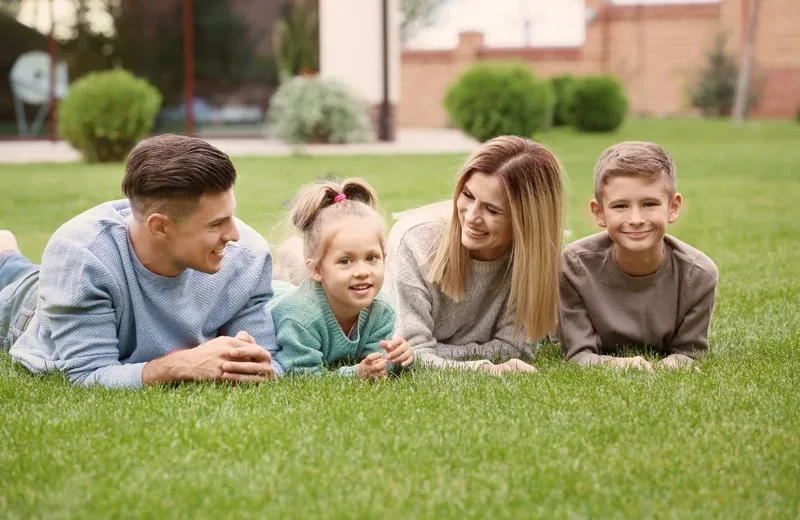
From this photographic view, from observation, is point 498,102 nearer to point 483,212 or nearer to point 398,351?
point 483,212

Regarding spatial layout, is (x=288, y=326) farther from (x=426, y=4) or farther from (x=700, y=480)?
(x=426, y=4)

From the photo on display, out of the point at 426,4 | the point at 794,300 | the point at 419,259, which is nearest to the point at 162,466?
the point at 419,259

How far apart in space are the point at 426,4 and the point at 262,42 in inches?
1258

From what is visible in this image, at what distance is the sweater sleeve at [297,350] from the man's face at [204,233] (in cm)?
55

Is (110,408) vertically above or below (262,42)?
below

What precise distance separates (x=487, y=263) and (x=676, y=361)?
0.94 meters

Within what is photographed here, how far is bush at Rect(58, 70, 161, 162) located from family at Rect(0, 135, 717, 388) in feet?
37.9

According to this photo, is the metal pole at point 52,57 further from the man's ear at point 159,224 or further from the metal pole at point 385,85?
the man's ear at point 159,224

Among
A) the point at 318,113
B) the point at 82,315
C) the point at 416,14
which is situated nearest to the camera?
the point at 82,315

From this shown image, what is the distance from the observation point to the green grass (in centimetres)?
275

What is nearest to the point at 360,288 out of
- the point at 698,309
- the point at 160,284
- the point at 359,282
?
the point at 359,282

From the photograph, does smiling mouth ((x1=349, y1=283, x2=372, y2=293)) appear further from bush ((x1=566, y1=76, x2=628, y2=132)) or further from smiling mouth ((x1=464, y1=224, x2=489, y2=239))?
bush ((x1=566, y1=76, x2=628, y2=132))

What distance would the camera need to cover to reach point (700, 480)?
290 centimetres

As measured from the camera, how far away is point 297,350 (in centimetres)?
429
